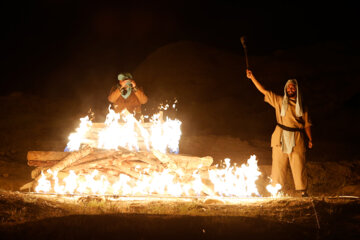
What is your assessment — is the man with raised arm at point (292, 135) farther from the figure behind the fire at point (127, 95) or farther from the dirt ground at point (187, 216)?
the figure behind the fire at point (127, 95)

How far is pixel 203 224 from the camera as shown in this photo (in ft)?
14.5

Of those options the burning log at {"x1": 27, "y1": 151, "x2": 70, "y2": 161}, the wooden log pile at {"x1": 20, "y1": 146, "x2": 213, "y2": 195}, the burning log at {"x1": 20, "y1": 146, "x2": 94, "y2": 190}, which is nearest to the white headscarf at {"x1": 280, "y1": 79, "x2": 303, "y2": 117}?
the wooden log pile at {"x1": 20, "y1": 146, "x2": 213, "y2": 195}

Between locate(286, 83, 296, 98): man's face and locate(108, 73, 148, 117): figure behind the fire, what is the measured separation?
414cm

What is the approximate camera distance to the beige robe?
21.4 feet

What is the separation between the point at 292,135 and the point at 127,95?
15.2ft

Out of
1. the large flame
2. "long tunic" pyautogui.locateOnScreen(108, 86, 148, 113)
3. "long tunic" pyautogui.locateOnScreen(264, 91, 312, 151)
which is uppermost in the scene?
"long tunic" pyautogui.locateOnScreen(108, 86, 148, 113)

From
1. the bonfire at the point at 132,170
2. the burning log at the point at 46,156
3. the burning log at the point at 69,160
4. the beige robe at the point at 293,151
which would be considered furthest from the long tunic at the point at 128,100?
the beige robe at the point at 293,151

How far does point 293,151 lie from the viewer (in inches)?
258

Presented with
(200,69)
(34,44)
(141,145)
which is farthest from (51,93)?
(141,145)

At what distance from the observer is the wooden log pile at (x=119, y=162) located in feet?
24.5

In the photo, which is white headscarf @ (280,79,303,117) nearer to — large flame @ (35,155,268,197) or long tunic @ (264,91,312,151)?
long tunic @ (264,91,312,151)

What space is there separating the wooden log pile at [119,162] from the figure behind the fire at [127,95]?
1.92m

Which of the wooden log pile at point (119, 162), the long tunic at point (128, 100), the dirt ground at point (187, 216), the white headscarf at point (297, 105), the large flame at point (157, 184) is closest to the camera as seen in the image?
the dirt ground at point (187, 216)

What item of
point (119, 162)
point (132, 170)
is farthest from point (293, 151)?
point (119, 162)
